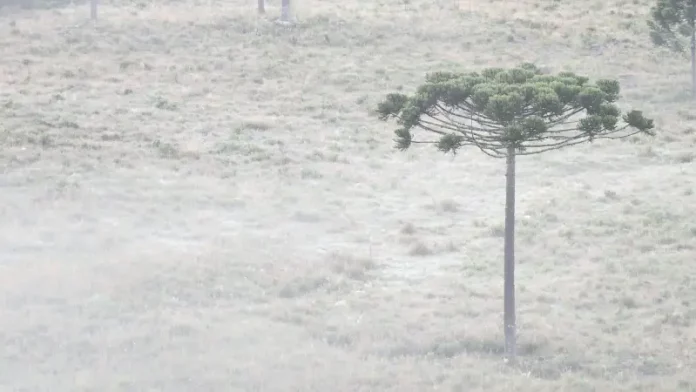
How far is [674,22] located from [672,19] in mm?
347

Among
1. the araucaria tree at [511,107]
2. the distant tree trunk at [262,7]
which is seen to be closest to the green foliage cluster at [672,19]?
the distant tree trunk at [262,7]

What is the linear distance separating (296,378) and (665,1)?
24.5m

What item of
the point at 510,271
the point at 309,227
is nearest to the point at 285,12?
the point at 309,227

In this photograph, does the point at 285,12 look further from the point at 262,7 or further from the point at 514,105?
the point at 514,105

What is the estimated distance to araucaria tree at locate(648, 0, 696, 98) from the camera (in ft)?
98.8

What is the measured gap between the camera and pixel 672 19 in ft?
101

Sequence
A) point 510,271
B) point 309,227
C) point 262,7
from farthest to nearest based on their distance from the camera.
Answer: point 262,7
point 309,227
point 510,271

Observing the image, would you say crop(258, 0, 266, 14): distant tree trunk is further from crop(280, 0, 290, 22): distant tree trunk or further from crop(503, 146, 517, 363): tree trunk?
crop(503, 146, 517, 363): tree trunk

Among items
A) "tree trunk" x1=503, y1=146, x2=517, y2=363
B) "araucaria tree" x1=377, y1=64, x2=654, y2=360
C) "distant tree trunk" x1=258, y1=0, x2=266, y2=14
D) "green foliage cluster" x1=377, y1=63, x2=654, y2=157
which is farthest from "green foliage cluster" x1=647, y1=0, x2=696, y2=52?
"tree trunk" x1=503, y1=146, x2=517, y2=363

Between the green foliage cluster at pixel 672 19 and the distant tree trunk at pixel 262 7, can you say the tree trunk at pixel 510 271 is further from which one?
the distant tree trunk at pixel 262 7

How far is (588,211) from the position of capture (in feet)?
65.1

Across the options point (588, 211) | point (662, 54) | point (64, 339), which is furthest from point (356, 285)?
point (662, 54)

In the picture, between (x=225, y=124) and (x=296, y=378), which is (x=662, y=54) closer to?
(x=225, y=124)

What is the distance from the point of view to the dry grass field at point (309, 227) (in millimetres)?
11836
